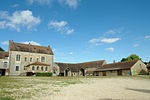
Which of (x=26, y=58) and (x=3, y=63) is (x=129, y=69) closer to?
(x=26, y=58)

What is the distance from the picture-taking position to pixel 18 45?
134 ft

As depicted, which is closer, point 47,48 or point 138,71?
point 138,71

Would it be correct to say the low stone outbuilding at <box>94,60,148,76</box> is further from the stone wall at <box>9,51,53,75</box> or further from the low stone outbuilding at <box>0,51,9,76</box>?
the low stone outbuilding at <box>0,51,9,76</box>

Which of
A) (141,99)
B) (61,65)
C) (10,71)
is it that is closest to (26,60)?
(10,71)

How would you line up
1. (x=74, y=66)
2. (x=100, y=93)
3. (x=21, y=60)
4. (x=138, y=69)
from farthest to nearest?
(x=74, y=66) < (x=138, y=69) < (x=21, y=60) < (x=100, y=93)

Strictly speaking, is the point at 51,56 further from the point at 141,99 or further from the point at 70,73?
the point at 141,99

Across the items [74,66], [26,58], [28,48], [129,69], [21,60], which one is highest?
[28,48]

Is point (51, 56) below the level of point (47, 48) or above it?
below

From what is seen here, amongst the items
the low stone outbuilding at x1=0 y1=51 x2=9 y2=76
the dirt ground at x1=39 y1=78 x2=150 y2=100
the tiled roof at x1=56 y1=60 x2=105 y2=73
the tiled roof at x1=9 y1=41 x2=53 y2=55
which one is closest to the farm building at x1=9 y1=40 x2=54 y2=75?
the tiled roof at x1=9 y1=41 x2=53 y2=55

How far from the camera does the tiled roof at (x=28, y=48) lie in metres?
39.3

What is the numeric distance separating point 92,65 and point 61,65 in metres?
16.1

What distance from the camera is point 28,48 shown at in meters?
42.3

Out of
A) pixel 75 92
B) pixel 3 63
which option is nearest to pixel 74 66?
pixel 3 63

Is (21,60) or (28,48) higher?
(28,48)
